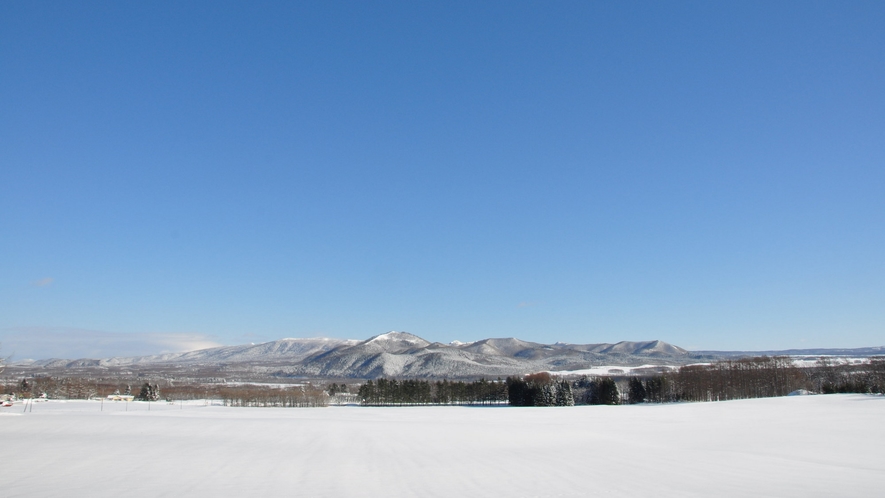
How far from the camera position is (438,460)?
24.8 meters

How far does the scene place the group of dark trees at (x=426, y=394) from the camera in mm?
118125

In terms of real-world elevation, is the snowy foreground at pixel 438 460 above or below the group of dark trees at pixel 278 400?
above

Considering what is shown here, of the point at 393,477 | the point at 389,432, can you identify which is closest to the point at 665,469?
the point at 393,477

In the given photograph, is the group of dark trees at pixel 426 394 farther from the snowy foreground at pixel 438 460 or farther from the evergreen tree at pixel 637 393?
the snowy foreground at pixel 438 460

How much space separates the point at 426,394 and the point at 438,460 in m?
96.8

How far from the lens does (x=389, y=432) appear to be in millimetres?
40875

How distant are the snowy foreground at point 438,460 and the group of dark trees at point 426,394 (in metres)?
75.8

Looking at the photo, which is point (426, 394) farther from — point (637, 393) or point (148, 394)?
point (148, 394)

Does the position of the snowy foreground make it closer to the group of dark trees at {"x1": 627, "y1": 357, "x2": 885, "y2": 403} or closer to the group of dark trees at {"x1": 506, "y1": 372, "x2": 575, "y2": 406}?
the group of dark trees at {"x1": 506, "y1": 372, "x2": 575, "y2": 406}

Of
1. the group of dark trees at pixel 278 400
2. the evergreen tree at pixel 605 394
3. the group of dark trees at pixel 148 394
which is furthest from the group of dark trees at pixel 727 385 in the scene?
the group of dark trees at pixel 148 394

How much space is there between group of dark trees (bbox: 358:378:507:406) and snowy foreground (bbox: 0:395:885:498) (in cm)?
7583

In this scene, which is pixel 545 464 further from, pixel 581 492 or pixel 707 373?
pixel 707 373

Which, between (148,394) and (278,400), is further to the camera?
(278,400)

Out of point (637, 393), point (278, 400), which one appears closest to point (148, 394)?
point (278, 400)
